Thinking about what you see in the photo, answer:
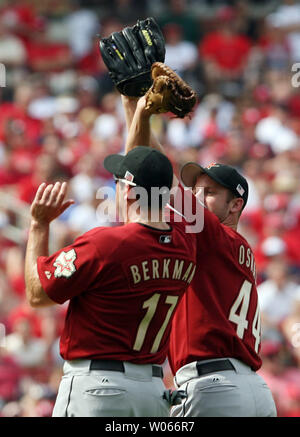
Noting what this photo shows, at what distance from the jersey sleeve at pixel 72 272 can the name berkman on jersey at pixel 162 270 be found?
18 centimetres

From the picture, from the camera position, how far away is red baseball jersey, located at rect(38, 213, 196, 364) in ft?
11.3

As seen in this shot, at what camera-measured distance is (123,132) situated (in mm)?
10953

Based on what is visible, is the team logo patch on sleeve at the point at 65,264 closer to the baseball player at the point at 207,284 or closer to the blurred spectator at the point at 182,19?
the baseball player at the point at 207,284

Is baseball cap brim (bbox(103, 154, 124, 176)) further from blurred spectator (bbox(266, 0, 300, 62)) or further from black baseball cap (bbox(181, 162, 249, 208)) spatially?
blurred spectator (bbox(266, 0, 300, 62))

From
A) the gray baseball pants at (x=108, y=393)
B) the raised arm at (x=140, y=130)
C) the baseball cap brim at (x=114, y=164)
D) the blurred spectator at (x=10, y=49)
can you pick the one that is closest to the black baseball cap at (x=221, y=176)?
the raised arm at (x=140, y=130)

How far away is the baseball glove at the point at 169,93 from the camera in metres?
3.68

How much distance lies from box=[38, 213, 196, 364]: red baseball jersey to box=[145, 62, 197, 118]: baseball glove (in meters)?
0.60

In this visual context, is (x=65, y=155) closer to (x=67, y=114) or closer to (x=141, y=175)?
(x=67, y=114)

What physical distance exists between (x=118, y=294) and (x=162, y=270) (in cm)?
23

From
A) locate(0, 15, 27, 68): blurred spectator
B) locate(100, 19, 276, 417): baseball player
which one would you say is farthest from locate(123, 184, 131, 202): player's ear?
locate(0, 15, 27, 68): blurred spectator

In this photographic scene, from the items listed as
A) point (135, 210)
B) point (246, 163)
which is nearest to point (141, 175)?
point (135, 210)

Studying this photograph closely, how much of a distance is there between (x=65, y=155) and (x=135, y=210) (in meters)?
7.01

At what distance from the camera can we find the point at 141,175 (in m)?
3.55

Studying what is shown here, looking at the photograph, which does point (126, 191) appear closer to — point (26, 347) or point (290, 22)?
point (26, 347)
